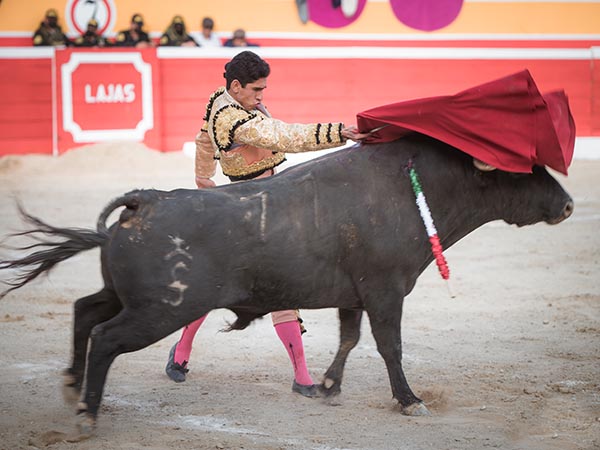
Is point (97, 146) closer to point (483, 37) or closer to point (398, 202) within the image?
point (483, 37)

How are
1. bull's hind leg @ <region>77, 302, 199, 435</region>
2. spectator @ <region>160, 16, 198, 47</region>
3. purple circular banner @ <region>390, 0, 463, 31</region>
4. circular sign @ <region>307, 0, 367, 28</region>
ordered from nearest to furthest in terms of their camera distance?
1. bull's hind leg @ <region>77, 302, 199, 435</region>
2. spectator @ <region>160, 16, 198, 47</region>
3. circular sign @ <region>307, 0, 367, 28</region>
4. purple circular banner @ <region>390, 0, 463, 31</region>

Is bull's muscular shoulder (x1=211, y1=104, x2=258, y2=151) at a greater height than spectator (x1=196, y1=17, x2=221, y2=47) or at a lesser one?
lesser

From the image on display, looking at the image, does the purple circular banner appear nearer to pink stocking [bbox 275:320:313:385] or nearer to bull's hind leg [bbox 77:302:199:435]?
pink stocking [bbox 275:320:313:385]

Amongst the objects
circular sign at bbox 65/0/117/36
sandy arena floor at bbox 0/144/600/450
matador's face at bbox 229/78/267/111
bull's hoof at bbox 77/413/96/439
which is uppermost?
circular sign at bbox 65/0/117/36

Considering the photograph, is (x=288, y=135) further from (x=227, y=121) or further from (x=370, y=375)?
(x=370, y=375)

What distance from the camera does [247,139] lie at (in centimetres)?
337

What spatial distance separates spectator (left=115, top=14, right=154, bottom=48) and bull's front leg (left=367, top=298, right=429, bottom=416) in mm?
8232

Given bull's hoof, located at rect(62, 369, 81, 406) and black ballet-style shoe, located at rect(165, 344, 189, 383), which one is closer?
bull's hoof, located at rect(62, 369, 81, 406)

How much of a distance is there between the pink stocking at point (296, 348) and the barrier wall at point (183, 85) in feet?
24.5

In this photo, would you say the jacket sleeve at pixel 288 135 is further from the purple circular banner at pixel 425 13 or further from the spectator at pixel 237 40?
the purple circular banner at pixel 425 13

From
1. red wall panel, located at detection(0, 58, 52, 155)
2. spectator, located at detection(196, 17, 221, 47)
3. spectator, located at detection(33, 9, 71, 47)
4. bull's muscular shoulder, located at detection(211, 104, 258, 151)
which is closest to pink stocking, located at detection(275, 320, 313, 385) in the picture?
bull's muscular shoulder, located at detection(211, 104, 258, 151)

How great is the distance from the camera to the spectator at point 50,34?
35.3 feet

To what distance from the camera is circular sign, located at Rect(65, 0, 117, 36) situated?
11148 mm

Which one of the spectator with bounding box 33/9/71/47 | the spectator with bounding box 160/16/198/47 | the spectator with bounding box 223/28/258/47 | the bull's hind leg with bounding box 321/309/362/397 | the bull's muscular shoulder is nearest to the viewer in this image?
the bull's muscular shoulder
